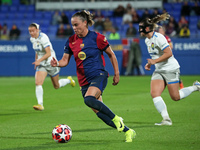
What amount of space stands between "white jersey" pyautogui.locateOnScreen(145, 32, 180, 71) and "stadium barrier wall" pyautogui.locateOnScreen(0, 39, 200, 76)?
16413 mm

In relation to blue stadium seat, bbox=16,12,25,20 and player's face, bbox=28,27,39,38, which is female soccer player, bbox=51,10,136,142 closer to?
player's face, bbox=28,27,39,38

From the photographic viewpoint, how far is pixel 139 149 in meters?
6.38

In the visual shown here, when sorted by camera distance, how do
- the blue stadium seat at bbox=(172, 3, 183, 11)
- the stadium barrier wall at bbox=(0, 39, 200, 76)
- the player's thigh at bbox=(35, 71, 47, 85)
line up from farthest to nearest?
1. the blue stadium seat at bbox=(172, 3, 183, 11)
2. the stadium barrier wall at bbox=(0, 39, 200, 76)
3. the player's thigh at bbox=(35, 71, 47, 85)

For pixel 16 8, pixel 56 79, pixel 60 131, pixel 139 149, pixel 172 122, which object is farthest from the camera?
pixel 16 8

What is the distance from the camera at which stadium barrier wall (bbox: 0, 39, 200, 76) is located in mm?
25734

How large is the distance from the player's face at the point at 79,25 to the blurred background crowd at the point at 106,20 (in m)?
18.4

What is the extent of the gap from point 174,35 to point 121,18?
4.89m

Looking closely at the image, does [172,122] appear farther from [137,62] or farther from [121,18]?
[121,18]

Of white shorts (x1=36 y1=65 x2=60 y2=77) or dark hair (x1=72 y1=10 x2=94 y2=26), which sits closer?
dark hair (x1=72 y1=10 x2=94 y2=26)

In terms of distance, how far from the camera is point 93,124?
9.19m

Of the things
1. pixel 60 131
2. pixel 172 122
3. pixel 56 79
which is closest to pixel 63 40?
pixel 56 79

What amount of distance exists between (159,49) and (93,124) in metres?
2.12

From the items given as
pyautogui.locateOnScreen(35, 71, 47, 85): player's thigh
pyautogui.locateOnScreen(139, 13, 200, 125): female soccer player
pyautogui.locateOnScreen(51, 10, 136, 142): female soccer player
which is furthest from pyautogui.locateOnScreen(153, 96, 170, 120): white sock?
pyautogui.locateOnScreen(35, 71, 47, 85): player's thigh

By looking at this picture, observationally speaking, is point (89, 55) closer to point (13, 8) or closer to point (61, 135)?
point (61, 135)
